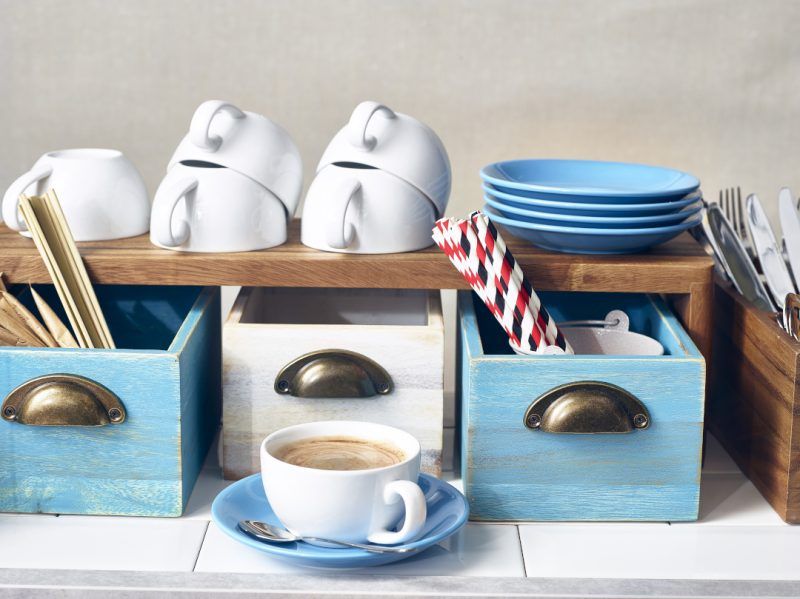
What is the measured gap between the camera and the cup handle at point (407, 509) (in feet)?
2.63

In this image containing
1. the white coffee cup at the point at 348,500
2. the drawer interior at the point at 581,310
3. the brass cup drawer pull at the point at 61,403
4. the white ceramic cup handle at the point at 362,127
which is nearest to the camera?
the white coffee cup at the point at 348,500

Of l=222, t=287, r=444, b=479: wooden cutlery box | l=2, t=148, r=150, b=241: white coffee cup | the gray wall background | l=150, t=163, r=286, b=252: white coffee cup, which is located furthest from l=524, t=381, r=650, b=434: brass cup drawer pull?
the gray wall background

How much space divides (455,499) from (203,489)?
250 mm

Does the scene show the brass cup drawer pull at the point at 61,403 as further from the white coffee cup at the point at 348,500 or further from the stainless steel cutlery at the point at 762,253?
the stainless steel cutlery at the point at 762,253

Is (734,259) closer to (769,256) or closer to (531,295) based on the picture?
(769,256)

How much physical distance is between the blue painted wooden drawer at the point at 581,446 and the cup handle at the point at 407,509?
13 cm

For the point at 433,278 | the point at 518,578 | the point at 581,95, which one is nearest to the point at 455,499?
the point at 518,578

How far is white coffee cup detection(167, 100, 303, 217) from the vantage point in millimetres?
1005

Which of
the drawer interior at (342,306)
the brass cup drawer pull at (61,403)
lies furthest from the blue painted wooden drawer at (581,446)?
the brass cup drawer pull at (61,403)

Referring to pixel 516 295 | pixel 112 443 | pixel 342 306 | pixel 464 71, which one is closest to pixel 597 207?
pixel 516 295

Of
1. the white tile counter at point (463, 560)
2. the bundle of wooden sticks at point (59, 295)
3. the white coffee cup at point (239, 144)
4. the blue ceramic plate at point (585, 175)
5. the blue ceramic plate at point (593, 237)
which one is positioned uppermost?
the white coffee cup at point (239, 144)

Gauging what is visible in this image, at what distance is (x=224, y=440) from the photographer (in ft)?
3.28

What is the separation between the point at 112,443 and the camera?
927mm

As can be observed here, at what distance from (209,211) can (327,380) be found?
21 cm
